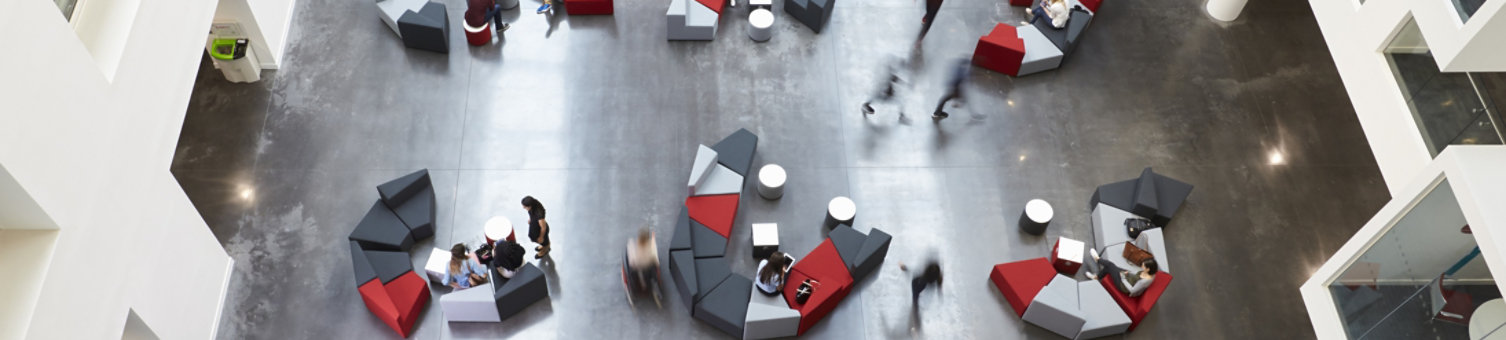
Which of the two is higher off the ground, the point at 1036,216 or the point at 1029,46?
the point at 1029,46

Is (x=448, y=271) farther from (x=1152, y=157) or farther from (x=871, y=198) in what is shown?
(x=1152, y=157)

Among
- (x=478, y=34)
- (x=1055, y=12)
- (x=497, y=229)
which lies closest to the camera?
(x=497, y=229)

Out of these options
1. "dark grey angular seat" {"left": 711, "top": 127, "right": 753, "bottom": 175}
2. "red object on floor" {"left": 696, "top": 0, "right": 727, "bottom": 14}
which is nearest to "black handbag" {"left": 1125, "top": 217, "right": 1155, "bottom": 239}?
"dark grey angular seat" {"left": 711, "top": 127, "right": 753, "bottom": 175}

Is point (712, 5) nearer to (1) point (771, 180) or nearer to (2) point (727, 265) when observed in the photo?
(1) point (771, 180)

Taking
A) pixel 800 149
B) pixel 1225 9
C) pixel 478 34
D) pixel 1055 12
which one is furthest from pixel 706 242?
pixel 1225 9

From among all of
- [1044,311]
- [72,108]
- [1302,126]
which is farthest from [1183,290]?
[72,108]

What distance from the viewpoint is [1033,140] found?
12.9 m

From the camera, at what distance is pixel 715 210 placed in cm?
1166

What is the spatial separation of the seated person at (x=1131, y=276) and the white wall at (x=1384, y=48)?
2.30m

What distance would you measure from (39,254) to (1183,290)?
423 inches

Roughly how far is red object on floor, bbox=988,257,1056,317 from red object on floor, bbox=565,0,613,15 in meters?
6.25

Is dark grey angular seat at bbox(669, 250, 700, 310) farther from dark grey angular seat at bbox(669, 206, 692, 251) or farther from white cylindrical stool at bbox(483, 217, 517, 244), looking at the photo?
white cylindrical stool at bbox(483, 217, 517, 244)

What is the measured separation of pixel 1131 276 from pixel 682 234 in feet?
15.9

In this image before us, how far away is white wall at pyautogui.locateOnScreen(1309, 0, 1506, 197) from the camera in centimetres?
809
